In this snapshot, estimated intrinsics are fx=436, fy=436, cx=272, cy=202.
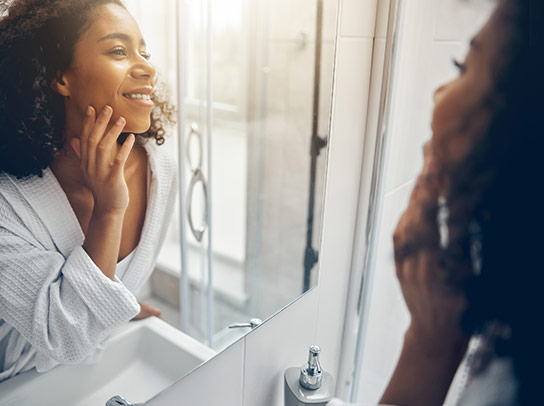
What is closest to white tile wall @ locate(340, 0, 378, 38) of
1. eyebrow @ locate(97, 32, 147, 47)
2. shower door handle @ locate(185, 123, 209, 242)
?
shower door handle @ locate(185, 123, 209, 242)

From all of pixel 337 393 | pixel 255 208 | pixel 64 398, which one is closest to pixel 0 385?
pixel 64 398

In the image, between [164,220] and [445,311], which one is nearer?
[164,220]

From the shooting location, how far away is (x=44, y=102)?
453 mm

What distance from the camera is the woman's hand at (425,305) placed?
760 mm

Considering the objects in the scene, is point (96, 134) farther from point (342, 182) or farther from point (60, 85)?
point (342, 182)

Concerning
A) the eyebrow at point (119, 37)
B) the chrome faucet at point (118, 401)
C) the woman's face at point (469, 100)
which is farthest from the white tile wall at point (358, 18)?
the chrome faucet at point (118, 401)

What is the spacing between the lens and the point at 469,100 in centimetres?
70

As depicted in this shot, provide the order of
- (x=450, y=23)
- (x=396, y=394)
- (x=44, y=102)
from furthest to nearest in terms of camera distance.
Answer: (x=396, y=394)
(x=450, y=23)
(x=44, y=102)

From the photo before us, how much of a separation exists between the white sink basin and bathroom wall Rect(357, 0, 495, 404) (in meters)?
0.45

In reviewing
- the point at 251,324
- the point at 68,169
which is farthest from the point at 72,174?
the point at 251,324

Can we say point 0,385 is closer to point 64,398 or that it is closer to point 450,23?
point 64,398

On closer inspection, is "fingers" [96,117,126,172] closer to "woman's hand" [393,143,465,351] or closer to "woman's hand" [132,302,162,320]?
"woman's hand" [132,302,162,320]

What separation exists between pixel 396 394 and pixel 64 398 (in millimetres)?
614

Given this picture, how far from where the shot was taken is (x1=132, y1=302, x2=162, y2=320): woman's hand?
608 mm
